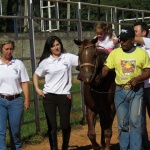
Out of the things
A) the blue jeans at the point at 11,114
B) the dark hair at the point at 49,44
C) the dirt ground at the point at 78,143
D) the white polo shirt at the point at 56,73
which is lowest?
the dirt ground at the point at 78,143

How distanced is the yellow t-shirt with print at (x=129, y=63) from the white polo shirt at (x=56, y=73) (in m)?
0.96

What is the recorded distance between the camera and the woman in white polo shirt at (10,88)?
21.2ft

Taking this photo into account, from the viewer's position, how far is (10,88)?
6.49 m

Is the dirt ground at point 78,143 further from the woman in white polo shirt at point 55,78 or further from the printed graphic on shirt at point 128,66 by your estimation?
the printed graphic on shirt at point 128,66

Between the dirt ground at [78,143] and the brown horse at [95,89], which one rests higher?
the brown horse at [95,89]

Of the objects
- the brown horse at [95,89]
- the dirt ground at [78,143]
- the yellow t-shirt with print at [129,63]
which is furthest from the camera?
the dirt ground at [78,143]

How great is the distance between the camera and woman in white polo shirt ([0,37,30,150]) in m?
6.46

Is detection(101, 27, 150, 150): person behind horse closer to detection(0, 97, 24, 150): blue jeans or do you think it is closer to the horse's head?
the horse's head

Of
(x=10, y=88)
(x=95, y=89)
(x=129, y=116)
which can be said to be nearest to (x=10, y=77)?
(x=10, y=88)

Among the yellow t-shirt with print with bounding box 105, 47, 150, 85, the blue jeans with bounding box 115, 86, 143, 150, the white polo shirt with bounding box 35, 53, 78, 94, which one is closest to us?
the yellow t-shirt with print with bounding box 105, 47, 150, 85

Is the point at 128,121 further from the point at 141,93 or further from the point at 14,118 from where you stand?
the point at 14,118

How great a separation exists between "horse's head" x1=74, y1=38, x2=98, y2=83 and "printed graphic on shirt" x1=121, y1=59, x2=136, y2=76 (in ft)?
1.57

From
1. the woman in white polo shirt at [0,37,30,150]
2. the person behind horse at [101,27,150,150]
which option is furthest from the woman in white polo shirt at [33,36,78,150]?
the person behind horse at [101,27,150,150]

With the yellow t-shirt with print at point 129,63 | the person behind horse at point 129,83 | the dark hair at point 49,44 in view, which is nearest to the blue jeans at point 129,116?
the person behind horse at point 129,83
